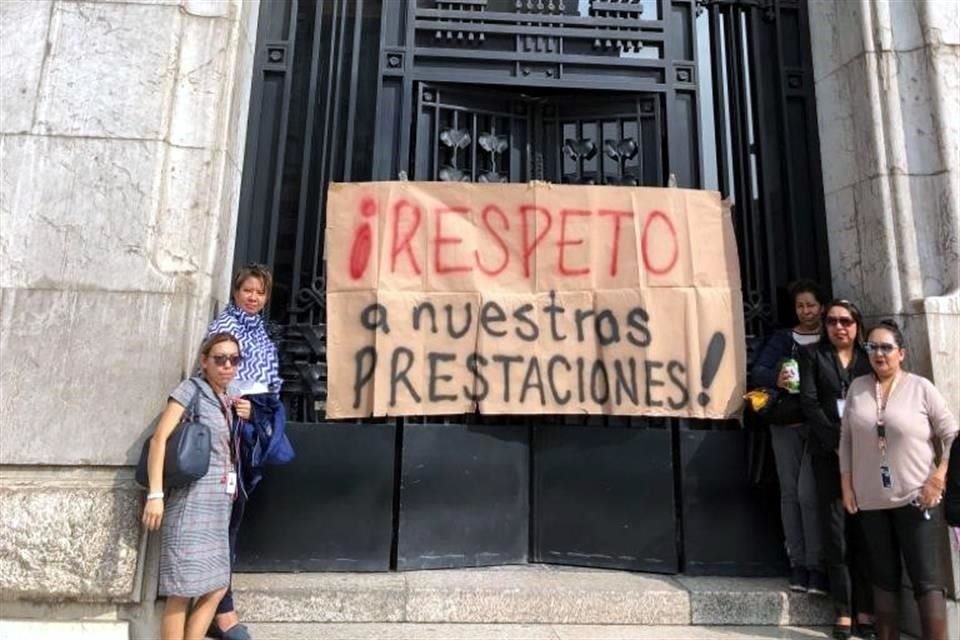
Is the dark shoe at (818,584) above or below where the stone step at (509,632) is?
above

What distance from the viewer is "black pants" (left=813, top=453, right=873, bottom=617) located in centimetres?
400

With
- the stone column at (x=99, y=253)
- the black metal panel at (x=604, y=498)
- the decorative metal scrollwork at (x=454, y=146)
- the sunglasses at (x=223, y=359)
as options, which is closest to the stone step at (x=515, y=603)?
the black metal panel at (x=604, y=498)

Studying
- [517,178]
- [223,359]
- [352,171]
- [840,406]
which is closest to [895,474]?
[840,406]

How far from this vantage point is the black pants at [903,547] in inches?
144

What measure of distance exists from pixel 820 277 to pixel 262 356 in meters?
4.12

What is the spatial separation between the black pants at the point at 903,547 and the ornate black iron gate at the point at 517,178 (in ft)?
2.89

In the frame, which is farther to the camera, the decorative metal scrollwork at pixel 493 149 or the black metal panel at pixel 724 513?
the decorative metal scrollwork at pixel 493 149

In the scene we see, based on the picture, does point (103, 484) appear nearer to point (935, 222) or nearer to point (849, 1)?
point (935, 222)

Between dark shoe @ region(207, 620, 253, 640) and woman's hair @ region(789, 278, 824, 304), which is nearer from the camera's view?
dark shoe @ region(207, 620, 253, 640)

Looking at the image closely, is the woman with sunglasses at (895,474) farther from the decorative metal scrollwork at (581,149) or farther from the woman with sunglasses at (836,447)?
the decorative metal scrollwork at (581,149)

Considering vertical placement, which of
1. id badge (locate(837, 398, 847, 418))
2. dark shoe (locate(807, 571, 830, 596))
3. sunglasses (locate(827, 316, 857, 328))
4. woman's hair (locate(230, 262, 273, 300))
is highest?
woman's hair (locate(230, 262, 273, 300))

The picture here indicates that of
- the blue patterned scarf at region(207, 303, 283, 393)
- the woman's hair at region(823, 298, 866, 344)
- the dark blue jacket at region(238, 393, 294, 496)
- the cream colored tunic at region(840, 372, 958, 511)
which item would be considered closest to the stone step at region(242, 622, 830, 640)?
the dark blue jacket at region(238, 393, 294, 496)

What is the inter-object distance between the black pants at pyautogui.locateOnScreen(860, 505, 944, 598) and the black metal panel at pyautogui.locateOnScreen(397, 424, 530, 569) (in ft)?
7.14

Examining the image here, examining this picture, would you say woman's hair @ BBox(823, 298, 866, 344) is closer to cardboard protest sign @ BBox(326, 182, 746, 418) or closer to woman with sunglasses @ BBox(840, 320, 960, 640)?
woman with sunglasses @ BBox(840, 320, 960, 640)
